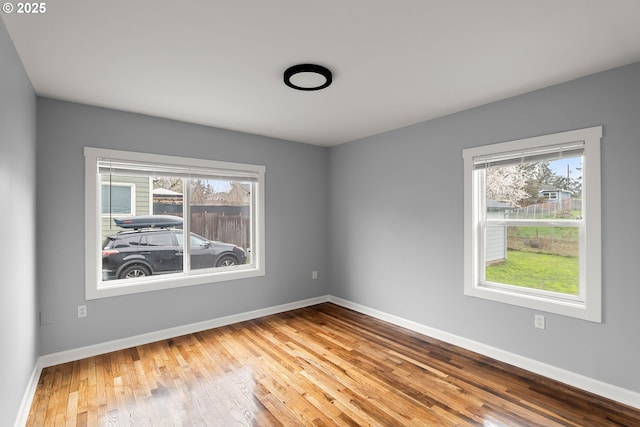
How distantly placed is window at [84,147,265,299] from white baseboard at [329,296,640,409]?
2177 millimetres

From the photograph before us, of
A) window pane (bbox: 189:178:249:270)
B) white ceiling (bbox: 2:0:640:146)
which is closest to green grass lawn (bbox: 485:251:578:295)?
white ceiling (bbox: 2:0:640:146)

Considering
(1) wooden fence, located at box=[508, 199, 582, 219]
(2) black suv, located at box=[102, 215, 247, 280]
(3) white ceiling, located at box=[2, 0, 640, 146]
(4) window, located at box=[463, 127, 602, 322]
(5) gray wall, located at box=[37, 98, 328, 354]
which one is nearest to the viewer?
(3) white ceiling, located at box=[2, 0, 640, 146]

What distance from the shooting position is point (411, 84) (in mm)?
2662

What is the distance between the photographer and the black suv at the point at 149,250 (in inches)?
132

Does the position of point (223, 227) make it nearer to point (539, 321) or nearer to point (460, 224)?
point (460, 224)

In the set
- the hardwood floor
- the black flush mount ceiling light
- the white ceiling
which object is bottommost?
the hardwood floor

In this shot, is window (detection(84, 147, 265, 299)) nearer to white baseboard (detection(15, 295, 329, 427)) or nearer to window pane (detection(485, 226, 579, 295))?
white baseboard (detection(15, 295, 329, 427))

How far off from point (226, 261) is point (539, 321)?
3508 mm

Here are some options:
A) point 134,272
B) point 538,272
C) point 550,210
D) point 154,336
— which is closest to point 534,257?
point 538,272

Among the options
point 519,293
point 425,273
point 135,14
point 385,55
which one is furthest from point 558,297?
point 135,14

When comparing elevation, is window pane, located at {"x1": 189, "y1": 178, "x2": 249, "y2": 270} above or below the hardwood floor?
above

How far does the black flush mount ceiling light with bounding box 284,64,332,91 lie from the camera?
2.32 meters

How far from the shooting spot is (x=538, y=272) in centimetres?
288

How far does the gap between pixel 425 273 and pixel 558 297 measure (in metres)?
1.26
